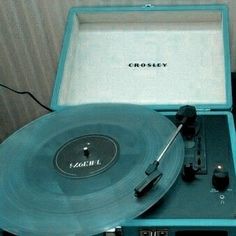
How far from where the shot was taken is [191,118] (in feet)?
3.01

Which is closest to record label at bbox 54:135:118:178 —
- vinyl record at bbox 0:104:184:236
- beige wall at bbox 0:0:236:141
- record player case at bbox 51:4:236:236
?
vinyl record at bbox 0:104:184:236

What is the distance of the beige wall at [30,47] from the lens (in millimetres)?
1369

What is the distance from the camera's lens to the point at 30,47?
1.47m

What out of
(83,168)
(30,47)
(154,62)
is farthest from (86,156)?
(30,47)

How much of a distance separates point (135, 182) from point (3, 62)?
877 millimetres

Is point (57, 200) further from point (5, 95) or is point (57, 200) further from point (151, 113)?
point (5, 95)

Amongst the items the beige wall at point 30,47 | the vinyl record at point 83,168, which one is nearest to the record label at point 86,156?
the vinyl record at point 83,168

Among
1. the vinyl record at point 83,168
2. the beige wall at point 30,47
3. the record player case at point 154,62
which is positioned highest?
the beige wall at point 30,47

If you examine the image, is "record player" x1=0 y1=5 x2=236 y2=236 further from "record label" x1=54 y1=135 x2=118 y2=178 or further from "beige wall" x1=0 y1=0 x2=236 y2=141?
"beige wall" x1=0 y1=0 x2=236 y2=141

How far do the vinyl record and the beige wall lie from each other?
0.49 meters

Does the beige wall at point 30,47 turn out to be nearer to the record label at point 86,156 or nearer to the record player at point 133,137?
the record player at point 133,137

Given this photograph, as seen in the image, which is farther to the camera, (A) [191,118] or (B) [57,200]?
(A) [191,118]

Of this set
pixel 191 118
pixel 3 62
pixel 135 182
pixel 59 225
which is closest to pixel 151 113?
pixel 191 118

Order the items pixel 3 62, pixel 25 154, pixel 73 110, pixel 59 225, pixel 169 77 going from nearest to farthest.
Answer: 1. pixel 59 225
2. pixel 25 154
3. pixel 73 110
4. pixel 169 77
5. pixel 3 62
